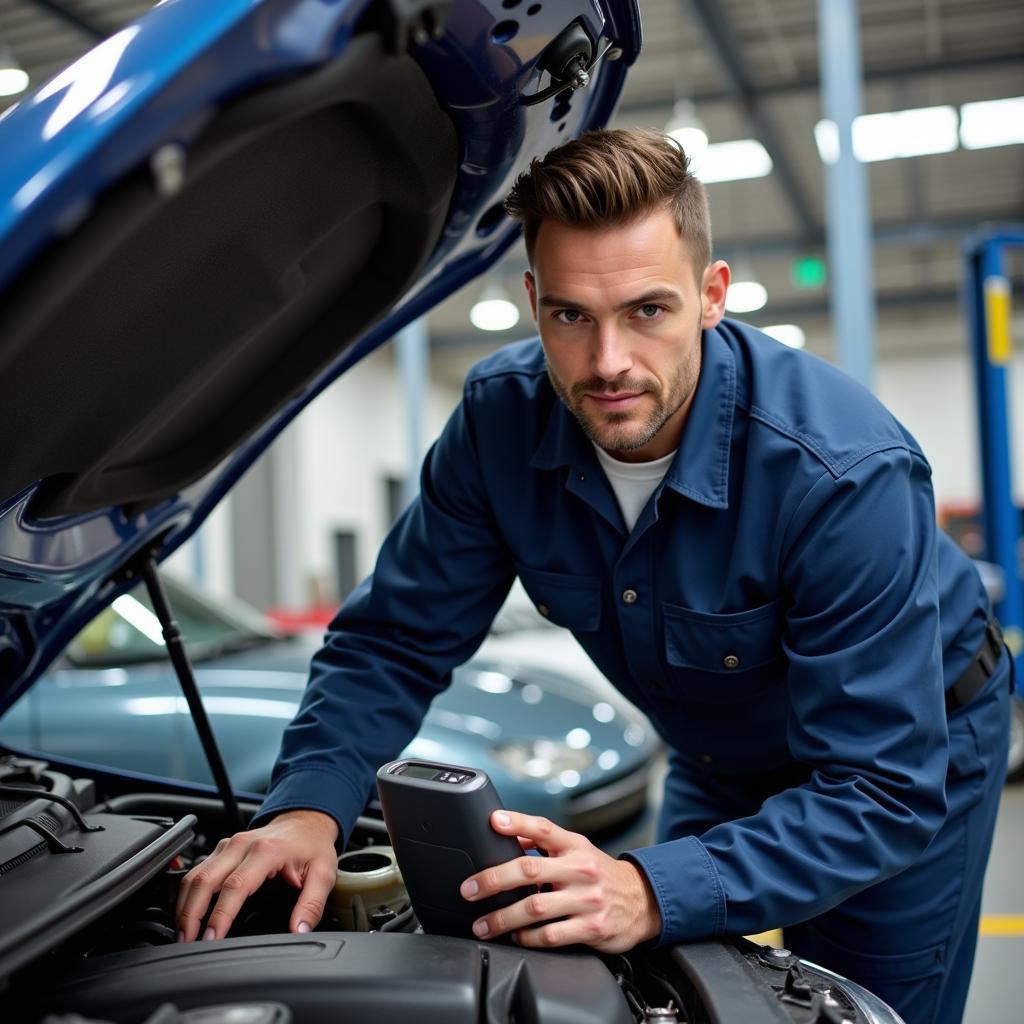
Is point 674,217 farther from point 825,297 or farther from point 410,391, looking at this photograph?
point 825,297

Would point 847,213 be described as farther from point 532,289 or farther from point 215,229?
point 215,229

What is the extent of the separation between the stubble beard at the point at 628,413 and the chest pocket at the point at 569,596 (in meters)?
0.23

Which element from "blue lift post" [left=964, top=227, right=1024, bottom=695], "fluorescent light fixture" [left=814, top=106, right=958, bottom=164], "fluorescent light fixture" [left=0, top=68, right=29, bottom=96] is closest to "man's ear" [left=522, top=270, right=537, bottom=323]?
"blue lift post" [left=964, top=227, right=1024, bottom=695]

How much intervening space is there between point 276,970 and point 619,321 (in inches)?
29.1

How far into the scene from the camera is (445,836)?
1000 millimetres

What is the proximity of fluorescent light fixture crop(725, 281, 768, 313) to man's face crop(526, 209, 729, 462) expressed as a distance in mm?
11769

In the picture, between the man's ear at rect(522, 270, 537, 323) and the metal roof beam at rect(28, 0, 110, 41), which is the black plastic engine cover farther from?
the metal roof beam at rect(28, 0, 110, 41)

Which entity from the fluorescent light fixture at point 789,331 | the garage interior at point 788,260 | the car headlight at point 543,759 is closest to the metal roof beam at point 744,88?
the garage interior at point 788,260

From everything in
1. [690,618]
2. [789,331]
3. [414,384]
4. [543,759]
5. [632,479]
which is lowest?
[543,759]

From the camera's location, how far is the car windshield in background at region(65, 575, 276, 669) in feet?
10.2

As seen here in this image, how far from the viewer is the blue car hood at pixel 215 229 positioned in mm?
667

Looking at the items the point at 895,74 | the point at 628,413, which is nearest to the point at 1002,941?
the point at 628,413

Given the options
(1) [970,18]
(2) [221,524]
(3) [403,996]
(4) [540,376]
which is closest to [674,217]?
(4) [540,376]

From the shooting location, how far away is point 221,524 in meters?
11.0
